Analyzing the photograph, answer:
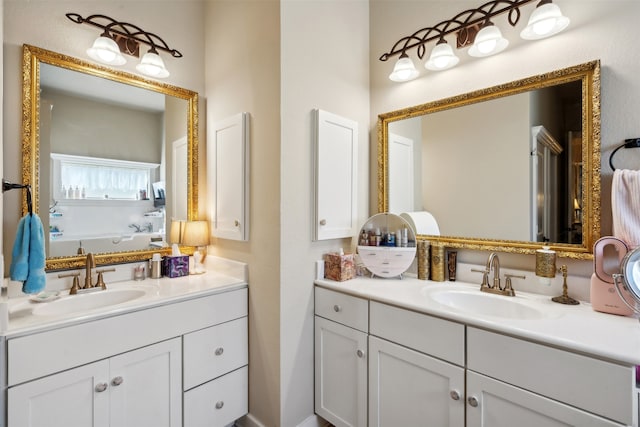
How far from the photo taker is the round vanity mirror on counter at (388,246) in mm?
1823

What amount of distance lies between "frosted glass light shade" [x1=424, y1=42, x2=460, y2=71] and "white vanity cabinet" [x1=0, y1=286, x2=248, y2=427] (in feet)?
5.50

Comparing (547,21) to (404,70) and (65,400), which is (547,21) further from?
(65,400)

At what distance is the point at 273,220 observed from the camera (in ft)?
5.41

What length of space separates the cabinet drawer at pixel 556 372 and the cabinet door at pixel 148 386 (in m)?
1.33

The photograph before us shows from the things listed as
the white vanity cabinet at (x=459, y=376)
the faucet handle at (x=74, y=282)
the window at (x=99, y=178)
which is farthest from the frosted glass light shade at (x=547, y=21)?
the faucet handle at (x=74, y=282)

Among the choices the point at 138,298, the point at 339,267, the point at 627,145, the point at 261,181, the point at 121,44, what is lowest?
the point at 138,298

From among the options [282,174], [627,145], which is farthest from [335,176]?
[627,145]

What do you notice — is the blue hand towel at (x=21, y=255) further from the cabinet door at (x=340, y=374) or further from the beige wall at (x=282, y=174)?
the cabinet door at (x=340, y=374)

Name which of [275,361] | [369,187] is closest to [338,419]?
[275,361]

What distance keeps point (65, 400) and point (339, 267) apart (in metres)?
1.31

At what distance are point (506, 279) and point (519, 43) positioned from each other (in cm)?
119

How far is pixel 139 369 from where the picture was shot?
4.60 ft

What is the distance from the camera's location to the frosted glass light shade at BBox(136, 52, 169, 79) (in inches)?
71.3

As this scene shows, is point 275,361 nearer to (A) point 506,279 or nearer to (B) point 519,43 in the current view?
(A) point 506,279
